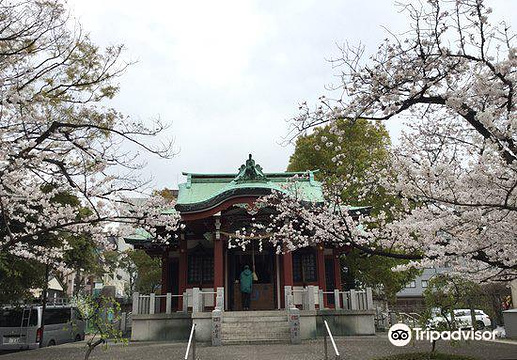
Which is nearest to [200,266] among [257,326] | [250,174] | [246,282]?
[246,282]

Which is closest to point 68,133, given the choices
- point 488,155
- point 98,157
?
point 98,157

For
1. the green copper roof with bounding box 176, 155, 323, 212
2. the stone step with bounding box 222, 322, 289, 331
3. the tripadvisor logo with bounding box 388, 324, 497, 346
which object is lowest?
the stone step with bounding box 222, 322, 289, 331

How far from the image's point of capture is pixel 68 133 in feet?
30.9

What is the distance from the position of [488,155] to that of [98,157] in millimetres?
7771

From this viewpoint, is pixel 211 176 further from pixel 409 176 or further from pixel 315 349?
pixel 409 176

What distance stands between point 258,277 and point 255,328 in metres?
4.60

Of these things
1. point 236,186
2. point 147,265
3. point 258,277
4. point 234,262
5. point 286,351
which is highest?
point 236,186

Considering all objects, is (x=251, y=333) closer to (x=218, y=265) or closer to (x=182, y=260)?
(x=218, y=265)

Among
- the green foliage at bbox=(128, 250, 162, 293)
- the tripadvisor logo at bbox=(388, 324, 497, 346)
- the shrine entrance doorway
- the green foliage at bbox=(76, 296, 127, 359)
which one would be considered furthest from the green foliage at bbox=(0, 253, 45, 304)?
the green foliage at bbox=(128, 250, 162, 293)

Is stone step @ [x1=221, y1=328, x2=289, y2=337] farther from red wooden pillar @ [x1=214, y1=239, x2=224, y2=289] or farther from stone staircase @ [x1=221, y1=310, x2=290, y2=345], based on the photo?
red wooden pillar @ [x1=214, y1=239, x2=224, y2=289]

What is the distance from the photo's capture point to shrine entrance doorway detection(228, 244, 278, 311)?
63.5 ft

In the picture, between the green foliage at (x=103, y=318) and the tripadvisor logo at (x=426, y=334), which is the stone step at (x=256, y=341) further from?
the green foliage at (x=103, y=318)

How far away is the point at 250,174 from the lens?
18.8m

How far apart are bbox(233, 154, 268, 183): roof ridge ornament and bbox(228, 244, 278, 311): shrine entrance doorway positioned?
334cm
